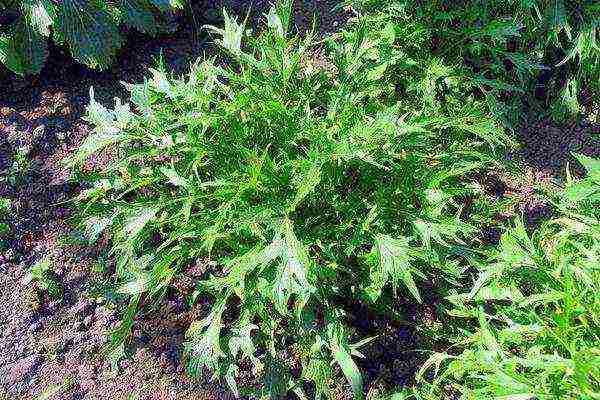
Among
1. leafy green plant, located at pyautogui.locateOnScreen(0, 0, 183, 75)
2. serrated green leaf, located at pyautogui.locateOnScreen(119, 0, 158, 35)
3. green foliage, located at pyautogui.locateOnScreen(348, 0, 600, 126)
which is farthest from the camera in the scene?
serrated green leaf, located at pyautogui.locateOnScreen(119, 0, 158, 35)

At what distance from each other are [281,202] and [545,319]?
973mm

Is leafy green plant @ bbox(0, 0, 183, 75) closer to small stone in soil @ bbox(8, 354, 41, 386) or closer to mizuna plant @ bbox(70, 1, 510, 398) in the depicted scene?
mizuna plant @ bbox(70, 1, 510, 398)

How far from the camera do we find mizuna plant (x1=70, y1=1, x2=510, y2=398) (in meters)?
2.25

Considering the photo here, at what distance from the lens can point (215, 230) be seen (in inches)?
88.6

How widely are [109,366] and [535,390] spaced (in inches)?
63.8

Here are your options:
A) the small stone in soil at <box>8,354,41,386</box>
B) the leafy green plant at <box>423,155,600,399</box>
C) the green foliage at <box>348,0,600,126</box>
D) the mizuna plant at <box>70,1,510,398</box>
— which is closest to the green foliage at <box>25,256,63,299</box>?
the small stone in soil at <box>8,354,41,386</box>

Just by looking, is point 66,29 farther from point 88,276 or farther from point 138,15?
point 88,276

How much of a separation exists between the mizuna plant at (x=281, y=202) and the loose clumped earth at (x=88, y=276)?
16 cm

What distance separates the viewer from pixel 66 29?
3230 mm

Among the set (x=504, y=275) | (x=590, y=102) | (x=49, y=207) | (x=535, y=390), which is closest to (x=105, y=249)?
(x=49, y=207)

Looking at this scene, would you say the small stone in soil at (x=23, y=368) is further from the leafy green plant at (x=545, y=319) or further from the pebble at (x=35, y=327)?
the leafy green plant at (x=545, y=319)

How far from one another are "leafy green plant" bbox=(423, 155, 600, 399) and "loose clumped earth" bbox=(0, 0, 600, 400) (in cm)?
36

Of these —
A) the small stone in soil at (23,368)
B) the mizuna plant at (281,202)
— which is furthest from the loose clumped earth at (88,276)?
the mizuna plant at (281,202)

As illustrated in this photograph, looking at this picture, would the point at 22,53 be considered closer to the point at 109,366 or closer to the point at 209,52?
the point at 209,52
